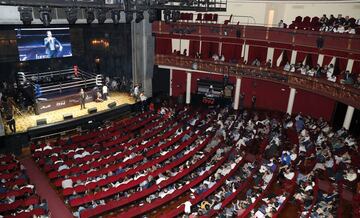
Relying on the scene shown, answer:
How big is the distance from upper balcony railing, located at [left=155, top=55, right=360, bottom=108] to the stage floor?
4068 millimetres

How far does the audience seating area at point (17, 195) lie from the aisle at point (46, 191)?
0.53 metres

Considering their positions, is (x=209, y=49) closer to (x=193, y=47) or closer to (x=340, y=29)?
(x=193, y=47)

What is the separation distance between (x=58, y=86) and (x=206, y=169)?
41.5 feet

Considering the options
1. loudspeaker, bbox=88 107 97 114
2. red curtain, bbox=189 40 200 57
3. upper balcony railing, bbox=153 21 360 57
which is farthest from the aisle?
red curtain, bbox=189 40 200 57

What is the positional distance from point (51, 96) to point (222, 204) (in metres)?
14.0

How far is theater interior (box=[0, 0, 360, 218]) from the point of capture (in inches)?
488

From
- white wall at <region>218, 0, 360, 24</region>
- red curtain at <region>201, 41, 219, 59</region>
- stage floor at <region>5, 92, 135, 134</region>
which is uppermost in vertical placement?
white wall at <region>218, 0, 360, 24</region>

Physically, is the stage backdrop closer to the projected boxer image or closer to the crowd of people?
the projected boxer image

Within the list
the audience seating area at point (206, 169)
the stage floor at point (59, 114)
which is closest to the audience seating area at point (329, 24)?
the audience seating area at point (206, 169)

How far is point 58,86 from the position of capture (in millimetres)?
21438

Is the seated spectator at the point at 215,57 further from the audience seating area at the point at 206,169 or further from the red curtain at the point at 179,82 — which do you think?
the audience seating area at the point at 206,169

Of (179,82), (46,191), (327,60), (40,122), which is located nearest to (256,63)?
(327,60)

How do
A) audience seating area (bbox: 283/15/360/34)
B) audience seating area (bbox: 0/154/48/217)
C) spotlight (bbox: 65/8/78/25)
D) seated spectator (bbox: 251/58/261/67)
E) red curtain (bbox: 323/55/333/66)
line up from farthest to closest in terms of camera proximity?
seated spectator (bbox: 251/58/261/67) → red curtain (bbox: 323/55/333/66) → audience seating area (bbox: 283/15/360/34) → spotlight (bbox: 65/8/78/25) → audience seating area (bbox: 0/154/48/217)

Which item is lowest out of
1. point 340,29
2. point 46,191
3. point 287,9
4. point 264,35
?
point 46,191
